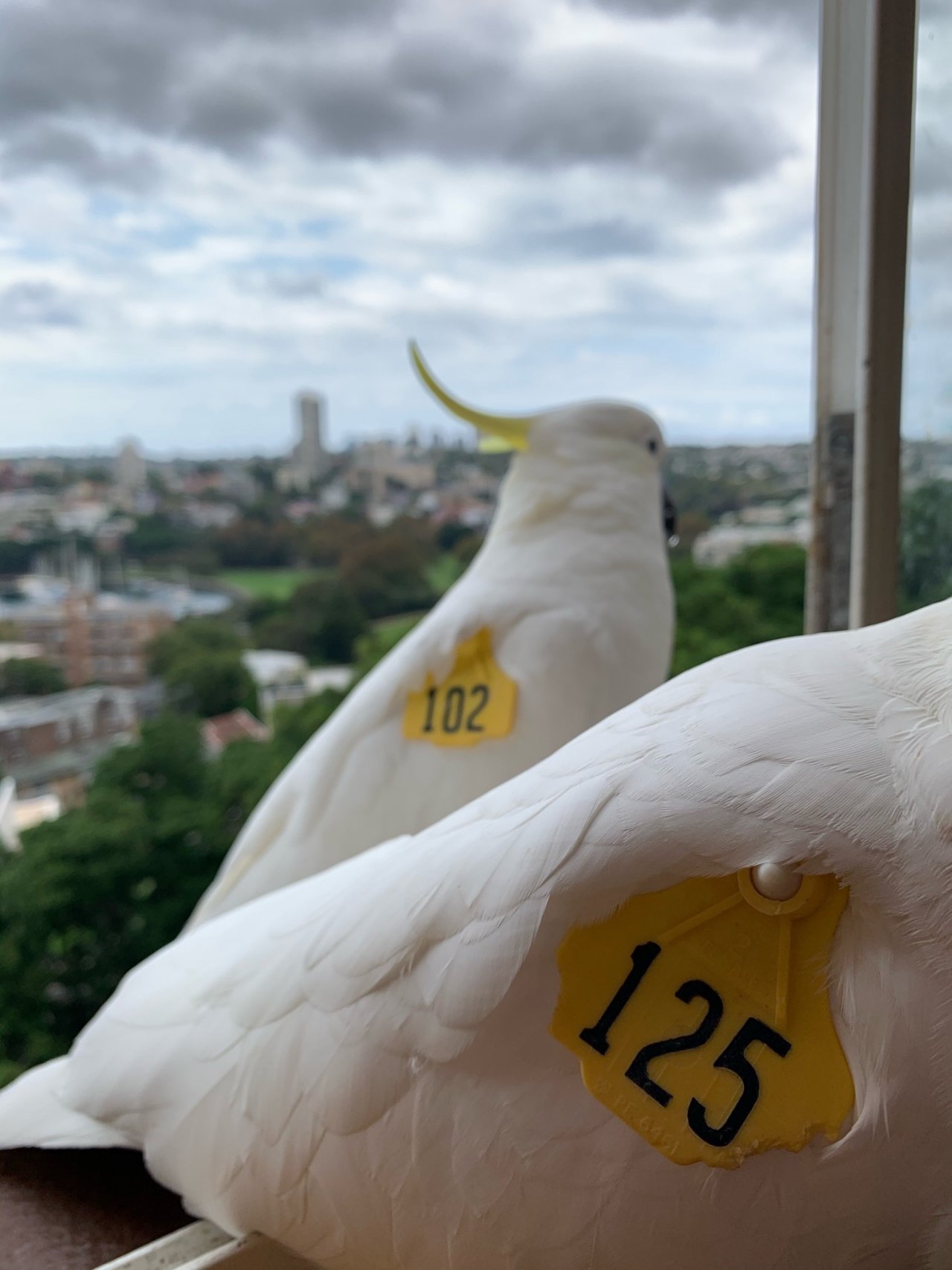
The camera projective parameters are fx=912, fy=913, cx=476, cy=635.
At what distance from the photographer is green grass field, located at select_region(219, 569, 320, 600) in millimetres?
1817

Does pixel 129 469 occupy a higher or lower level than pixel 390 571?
higher

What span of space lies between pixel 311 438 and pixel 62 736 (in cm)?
79

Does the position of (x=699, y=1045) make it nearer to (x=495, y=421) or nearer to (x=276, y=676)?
(x=495, y=421)

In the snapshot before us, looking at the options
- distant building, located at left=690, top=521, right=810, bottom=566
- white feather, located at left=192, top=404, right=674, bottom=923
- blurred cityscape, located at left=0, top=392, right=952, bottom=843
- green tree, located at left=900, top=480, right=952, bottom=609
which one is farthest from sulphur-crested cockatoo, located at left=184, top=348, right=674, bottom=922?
distant building, located at left=690, top=521, right=810, bottom=566

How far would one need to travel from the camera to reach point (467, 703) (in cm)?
126

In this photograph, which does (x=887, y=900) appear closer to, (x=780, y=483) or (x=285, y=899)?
(x=285, y=899)

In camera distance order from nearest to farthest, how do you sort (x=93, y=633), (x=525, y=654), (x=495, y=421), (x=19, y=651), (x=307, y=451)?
(x=525, y=654) → (x=495, y=421) → (x=19, y=651) → (x=93, y=633) → (x=307, y=451)

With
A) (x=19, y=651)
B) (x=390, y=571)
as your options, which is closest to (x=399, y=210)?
(x=390, y=571)

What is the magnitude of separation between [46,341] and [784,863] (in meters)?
1.46

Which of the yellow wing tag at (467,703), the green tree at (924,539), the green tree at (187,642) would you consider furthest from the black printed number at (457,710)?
the green tree at (187,642)

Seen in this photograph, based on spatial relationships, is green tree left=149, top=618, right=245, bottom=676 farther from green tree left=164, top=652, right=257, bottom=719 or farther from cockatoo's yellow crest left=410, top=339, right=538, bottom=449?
cockatoo's yellow crest left=410, top=339, right=538, bottom=449

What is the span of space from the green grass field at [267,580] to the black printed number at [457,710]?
686 millimetres

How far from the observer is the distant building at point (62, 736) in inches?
59.0

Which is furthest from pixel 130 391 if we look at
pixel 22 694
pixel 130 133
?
pixel 22 694
